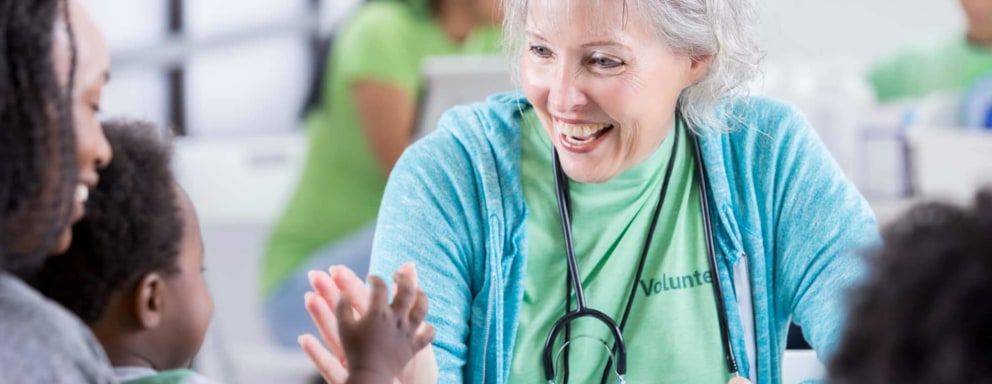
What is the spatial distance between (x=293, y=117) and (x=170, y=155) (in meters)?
3.61

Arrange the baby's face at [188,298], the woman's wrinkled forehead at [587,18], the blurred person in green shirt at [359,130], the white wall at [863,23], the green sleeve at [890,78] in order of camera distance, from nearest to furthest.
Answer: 1. the baby's face at [188,298]
2. the woman's wrinkled forehead at [587,18]
3. the blurred person in green shirt at [359,130]
4. the green sleeve at [890,78]
5. the white wall at [863,23]

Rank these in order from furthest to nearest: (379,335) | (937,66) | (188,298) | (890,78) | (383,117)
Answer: (890,78) → (937,66) → (383,117) → (188,298) → (379,335)

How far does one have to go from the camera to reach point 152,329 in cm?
99

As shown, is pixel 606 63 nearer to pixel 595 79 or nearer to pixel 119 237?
pixel 595 79

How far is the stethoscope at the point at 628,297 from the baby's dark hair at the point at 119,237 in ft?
1.52

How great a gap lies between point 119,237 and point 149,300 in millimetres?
A: 61

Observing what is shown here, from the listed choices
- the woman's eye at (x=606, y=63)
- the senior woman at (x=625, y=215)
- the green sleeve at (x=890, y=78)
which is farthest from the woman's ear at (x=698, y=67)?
the green sleeve at (x=890, y=78)

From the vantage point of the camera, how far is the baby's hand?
2.95 feet

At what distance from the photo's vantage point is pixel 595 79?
1.31 meters

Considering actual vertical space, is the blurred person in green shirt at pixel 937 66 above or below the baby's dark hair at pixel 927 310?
below

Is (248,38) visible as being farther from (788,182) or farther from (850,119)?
(788,182)

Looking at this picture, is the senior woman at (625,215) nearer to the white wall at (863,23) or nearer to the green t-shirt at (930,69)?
the green t-shirt at (930,69)

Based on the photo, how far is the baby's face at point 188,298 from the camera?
1.01m

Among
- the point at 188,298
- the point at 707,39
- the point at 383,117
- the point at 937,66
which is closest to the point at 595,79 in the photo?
the point at 707,39
